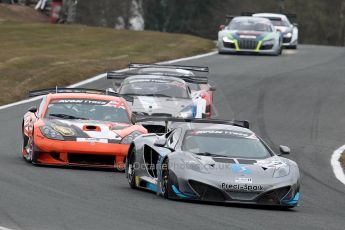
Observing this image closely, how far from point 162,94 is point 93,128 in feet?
17.4

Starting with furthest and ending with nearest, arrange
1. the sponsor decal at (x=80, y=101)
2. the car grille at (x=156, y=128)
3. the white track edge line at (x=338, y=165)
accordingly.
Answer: the car grille at (x=156, y=128) < the sponsor decal at (x=80, y=101) < the white track edge line at (x=338, y=165)

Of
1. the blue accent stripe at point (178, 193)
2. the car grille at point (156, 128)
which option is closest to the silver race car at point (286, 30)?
the car grille at point (156, 128)

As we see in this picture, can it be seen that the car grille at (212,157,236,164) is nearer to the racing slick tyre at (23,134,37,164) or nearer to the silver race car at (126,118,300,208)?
the silver race car at (126,118,300,208)

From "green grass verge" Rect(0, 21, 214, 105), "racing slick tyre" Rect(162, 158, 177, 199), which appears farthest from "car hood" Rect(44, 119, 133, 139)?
"green grass verge" Rect(0, 21, 214, 105)

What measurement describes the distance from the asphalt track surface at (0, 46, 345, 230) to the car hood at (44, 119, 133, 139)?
62cm

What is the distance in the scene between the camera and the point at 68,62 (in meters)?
34.4

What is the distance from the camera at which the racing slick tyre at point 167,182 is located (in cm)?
1346

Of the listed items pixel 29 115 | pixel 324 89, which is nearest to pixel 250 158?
pixel 29 115

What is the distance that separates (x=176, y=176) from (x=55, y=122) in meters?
4.26

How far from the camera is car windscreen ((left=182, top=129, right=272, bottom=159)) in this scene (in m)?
14.1

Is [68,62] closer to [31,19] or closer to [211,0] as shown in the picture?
[31,19]

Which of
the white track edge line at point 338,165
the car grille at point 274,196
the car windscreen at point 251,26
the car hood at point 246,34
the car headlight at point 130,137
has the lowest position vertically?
the car hood at point 246,34

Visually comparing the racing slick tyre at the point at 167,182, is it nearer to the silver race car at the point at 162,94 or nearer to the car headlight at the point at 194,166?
the car headlight at the point at 194,166

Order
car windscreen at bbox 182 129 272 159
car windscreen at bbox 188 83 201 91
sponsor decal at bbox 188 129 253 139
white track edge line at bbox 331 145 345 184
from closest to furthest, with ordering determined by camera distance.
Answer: car windscreen at bbox 182 129 272 159
sponsor decal at bbox 188 129 253 139
white track edge line at bbox 331 145 345 184
car windscreen at bbox 188 83 201 91
